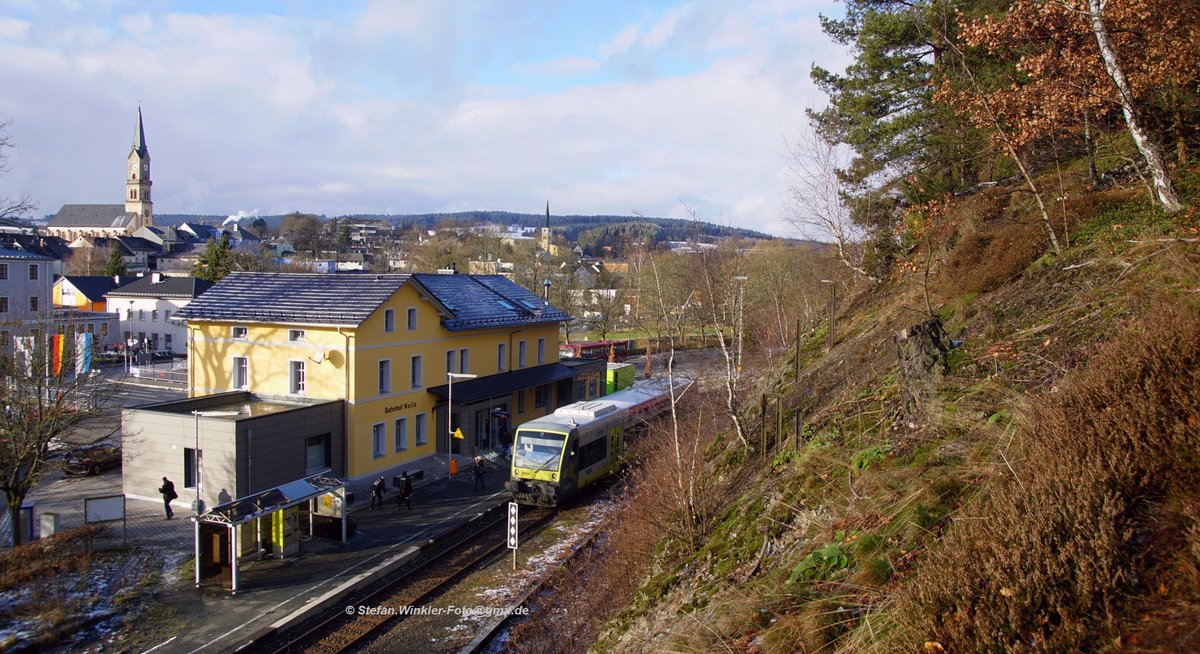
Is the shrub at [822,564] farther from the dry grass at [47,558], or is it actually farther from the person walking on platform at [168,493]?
the person walking on platform at [168,493]

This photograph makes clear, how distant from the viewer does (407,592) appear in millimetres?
15719

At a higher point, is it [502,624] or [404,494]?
[404,494]

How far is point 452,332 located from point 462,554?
12.0 m

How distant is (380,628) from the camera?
13.8 metres

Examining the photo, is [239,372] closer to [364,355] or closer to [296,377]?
[296,377]

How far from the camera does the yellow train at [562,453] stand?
68.8 feet

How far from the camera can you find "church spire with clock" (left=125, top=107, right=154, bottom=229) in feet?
465

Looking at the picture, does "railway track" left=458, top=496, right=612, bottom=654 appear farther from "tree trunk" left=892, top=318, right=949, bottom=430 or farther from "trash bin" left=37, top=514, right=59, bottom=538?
"trash bin" left=37, top=514, right=59, bottom=538

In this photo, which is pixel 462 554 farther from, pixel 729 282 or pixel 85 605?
pixel 729 282

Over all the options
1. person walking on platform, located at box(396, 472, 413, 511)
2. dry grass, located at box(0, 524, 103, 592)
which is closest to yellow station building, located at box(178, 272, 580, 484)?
person walking on platform, located at box(396, 472, 413, 511)

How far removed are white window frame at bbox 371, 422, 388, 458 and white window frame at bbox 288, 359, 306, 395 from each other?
2779mm

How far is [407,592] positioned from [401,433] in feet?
35.8

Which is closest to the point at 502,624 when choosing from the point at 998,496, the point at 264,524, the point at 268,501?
the point at 268,501

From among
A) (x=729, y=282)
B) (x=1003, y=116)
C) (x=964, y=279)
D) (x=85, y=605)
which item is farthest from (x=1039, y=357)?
(x=729, y=282)
